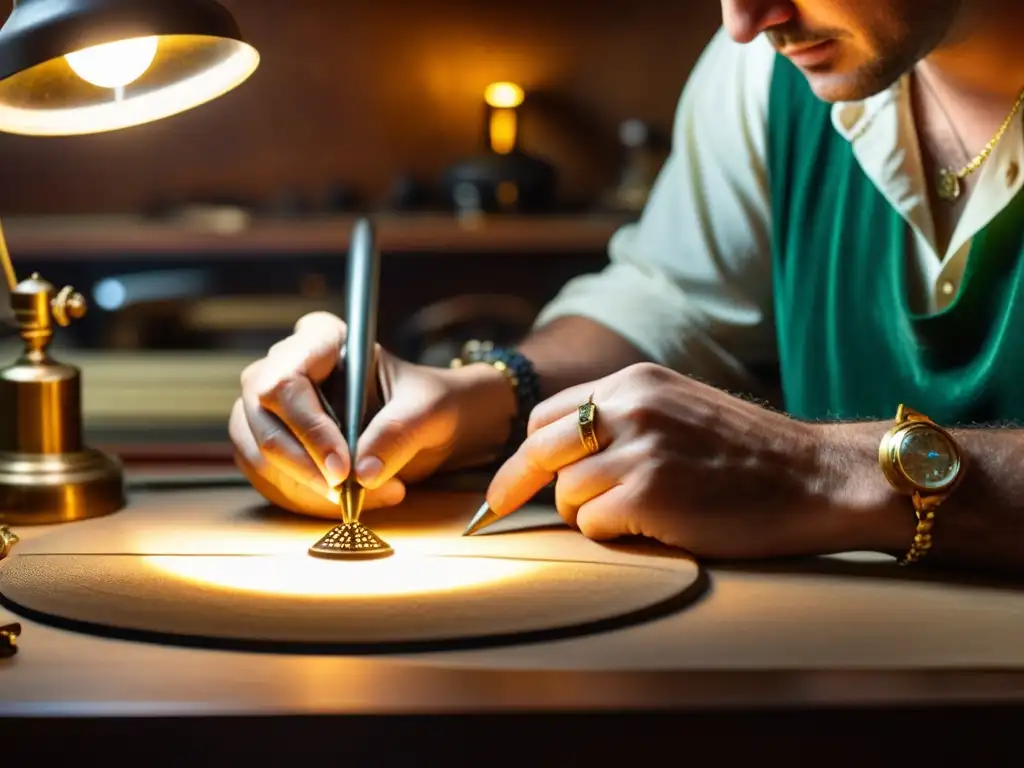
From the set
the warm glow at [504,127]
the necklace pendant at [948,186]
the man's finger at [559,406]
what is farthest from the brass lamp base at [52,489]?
the warm glow at [504,127]

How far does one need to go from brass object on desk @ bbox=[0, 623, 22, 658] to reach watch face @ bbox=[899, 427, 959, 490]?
1.89ft

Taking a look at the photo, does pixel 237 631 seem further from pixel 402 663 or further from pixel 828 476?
pixel 828 476

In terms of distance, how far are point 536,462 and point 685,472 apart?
4.4 inches

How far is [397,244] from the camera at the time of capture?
297 centimetres

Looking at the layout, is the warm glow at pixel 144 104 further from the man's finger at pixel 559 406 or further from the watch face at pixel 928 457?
the watch face at pixel 928 457

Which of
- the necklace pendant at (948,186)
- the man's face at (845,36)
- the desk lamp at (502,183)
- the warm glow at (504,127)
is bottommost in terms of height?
the necklace pendant at (948,186)

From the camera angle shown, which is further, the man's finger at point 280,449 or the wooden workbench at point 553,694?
the man's finger at point 280,449

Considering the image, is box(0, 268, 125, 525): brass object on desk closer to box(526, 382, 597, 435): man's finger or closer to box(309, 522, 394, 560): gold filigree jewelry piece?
box(309, 522, 394, 560): gold filigree jewelry piece

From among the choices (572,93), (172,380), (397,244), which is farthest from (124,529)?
(572,93)

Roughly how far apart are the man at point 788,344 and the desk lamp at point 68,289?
13 centimetres

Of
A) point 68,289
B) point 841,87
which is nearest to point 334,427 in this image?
point 68,289

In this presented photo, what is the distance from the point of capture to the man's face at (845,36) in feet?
3.91

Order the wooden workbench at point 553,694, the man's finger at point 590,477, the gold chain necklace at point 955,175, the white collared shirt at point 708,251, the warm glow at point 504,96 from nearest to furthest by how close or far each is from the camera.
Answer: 1. the wooden workbench at point 553,694
2. the man's finger at point 590,477
3. the gold chain necklace at point 955,175
4. the white collared shirt at point 708,251
5. the warm glow at point 504,96

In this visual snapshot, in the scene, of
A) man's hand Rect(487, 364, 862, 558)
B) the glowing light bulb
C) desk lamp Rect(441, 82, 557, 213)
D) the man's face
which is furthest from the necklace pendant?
desk lamp Rect(441, 82, 557, 213)
